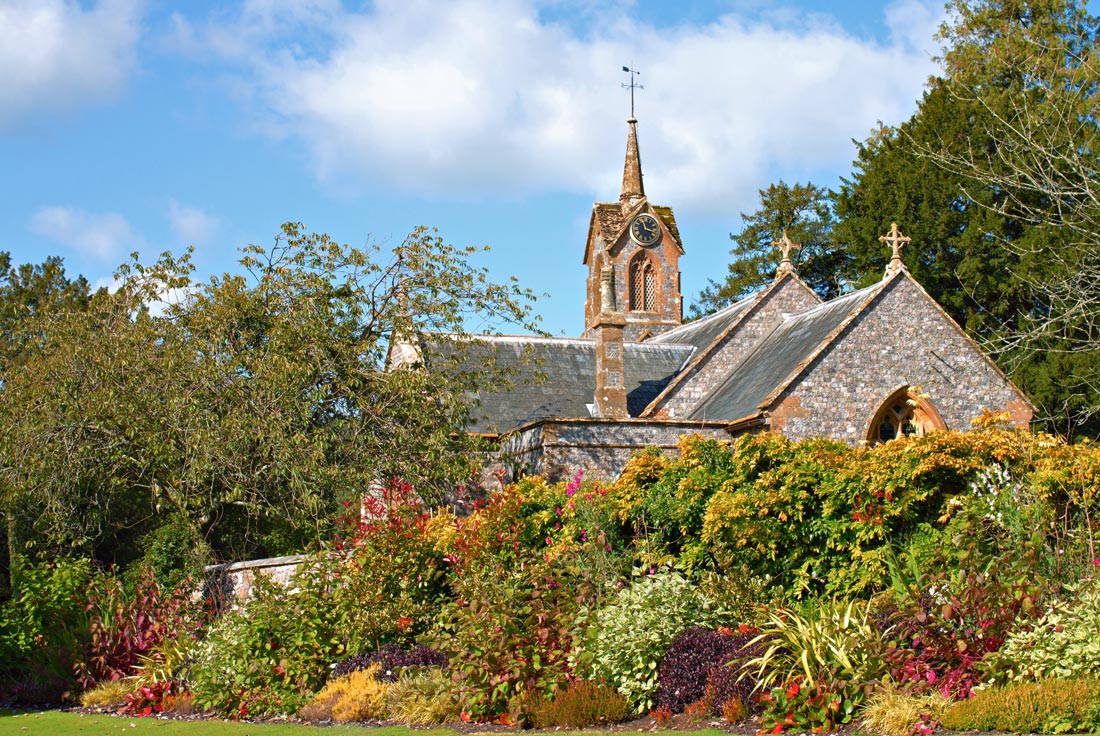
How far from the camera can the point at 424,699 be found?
11242mm

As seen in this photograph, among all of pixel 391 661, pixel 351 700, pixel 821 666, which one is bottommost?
pixel 351 700

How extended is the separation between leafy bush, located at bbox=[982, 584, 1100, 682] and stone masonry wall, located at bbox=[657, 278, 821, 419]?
53.7 feet

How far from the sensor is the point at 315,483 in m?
17.1

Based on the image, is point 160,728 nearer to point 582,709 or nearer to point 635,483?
point 582,709

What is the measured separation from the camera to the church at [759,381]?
69.8 ft

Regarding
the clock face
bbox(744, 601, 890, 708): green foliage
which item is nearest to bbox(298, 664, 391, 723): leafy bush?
bbox(744, 601, 890, 708): green foliage

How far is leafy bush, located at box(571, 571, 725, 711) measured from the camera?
1061cm

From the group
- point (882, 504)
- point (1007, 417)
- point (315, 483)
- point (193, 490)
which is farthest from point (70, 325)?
point (1007, 417)

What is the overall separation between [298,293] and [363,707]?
9035 mm

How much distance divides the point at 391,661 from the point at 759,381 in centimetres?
1321

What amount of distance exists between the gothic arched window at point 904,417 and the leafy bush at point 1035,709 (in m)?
14.1

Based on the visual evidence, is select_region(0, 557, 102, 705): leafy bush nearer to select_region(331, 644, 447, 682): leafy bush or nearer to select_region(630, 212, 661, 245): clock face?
select_region(331, 644, 447, 682): leafy bush

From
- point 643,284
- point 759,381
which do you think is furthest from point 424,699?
point 643,284

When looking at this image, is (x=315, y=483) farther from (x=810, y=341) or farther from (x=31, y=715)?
(x=810, y=341)
